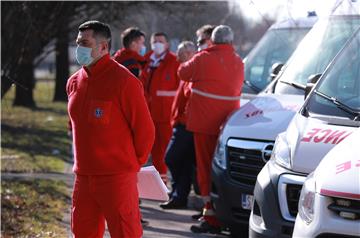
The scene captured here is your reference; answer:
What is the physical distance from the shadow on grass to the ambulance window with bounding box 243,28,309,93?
5040 millimetres

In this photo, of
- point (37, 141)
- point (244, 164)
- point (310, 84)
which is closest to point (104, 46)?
point (310, 84)

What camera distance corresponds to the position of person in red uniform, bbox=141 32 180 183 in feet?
32.2

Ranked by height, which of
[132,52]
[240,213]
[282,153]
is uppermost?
[132,52]

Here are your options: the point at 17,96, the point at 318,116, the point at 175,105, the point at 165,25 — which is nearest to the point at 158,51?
the point at 175,105

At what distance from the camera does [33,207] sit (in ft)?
31.8

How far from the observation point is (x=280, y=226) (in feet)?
20.1

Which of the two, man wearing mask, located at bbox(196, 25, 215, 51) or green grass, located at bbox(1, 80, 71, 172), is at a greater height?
man wearing mask, located at bbox(196, 25, 215, 51)

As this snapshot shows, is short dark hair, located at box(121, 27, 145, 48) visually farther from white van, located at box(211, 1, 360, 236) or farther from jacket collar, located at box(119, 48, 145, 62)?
white van, located at box(211, 1, 360, 236)

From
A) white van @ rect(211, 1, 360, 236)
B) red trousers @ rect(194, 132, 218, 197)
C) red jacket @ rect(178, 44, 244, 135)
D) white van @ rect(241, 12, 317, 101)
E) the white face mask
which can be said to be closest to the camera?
white van @ rect(211, 1, 360, 236)

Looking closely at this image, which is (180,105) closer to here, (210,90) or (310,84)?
(210,90)

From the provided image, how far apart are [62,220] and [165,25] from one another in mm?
8269

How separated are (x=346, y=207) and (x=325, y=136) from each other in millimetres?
1239

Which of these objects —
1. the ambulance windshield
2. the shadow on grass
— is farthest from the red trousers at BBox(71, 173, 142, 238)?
the shadow on grass

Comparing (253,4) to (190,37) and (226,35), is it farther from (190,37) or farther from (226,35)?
(190,37)
